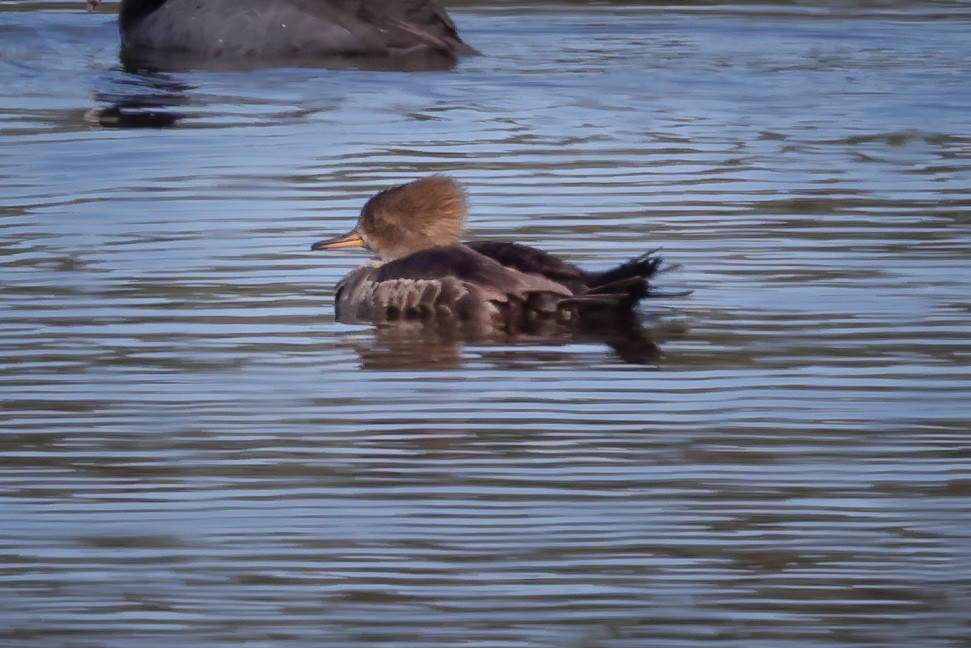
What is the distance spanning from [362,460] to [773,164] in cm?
603

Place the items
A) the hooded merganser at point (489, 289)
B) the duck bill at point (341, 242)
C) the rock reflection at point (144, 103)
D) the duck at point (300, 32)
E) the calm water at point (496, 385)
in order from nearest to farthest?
the calm water at point (496, 385)
the hooded merganser at point (489, 289)
the duck bill at point (341, 242)
the rock reflection at point (144, 103)
the duck at point (300, 32)

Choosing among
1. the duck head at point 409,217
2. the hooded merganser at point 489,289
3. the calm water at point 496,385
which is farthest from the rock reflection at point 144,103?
the hooded merganser at point 489,289

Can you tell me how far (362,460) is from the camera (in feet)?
22.3

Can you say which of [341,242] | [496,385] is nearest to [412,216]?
[341,242]

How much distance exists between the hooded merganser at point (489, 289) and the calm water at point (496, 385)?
217 millimetres

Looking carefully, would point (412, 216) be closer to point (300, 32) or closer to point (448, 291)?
point (448, 291)

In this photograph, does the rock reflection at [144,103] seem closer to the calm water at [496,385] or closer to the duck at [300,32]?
the calm water at [496,385]

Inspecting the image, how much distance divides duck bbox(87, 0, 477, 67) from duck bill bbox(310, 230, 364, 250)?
6.57m

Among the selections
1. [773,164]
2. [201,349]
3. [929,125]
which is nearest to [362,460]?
[201,349]

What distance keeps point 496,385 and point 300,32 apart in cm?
910

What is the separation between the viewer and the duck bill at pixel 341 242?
9805 millimetres

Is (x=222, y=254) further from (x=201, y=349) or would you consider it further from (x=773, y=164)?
(x=773, y=164)

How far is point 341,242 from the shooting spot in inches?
387

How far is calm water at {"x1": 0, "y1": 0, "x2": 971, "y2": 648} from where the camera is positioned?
5.60 meters
